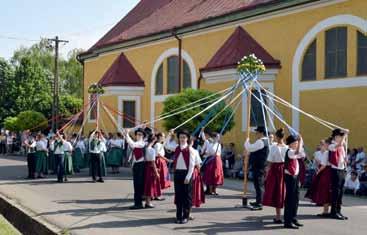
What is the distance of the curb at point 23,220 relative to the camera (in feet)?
33.7

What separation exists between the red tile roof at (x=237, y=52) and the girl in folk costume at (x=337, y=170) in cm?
1058

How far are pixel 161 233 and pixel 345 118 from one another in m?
11.4

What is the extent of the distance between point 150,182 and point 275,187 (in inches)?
116

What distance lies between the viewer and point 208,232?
10.0 m

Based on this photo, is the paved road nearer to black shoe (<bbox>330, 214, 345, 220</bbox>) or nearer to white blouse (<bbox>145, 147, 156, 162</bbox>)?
black shoe (<bbox>330, 214, 345, 220</bbox>)

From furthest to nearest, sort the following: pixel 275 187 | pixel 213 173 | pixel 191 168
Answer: pixel 213 173 → pixel 275 187 → pixel 191 168

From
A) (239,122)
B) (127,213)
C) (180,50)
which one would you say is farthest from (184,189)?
(180,50)

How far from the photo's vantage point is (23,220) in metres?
11.8

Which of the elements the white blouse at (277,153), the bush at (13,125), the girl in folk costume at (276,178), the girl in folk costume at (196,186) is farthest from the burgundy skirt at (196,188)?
the bush at (13,125)

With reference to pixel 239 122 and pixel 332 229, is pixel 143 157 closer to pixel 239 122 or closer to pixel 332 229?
pixel 332 229

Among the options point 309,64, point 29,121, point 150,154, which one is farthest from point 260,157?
point 29,121

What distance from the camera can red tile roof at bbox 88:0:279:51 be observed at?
25.7 meters

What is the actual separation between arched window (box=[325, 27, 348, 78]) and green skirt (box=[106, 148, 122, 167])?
8498 millimetres

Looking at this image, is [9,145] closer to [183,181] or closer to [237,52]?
[237,52]
